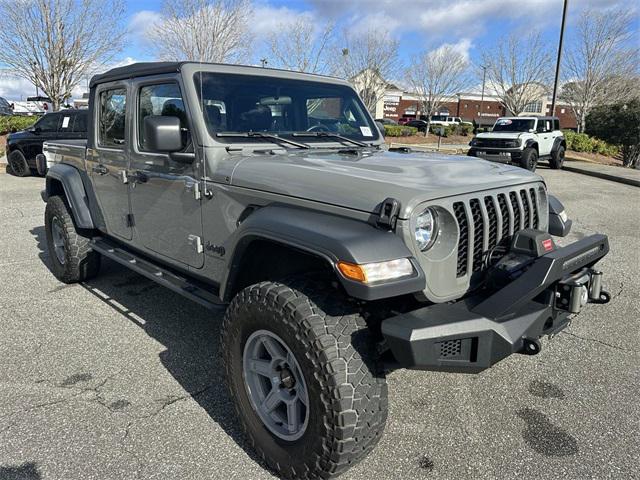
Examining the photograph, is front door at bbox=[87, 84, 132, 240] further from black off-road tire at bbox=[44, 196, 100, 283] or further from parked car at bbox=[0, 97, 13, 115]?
parked car at bbox=[0, 97, 13, 115]

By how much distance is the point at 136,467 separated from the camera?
242 cm

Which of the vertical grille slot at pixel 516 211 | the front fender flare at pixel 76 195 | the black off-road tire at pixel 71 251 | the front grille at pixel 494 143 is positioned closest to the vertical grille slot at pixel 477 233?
the vertical grille slot at pixel 516 211

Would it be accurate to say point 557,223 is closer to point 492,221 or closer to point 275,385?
point 492,221

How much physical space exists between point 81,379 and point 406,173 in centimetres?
245

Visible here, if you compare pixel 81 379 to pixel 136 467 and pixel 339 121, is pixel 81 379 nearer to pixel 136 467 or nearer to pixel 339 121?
pixel 136 467

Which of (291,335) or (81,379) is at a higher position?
(291,335)

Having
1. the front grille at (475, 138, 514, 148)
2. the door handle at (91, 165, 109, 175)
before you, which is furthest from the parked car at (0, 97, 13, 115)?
the door handle at (91, 165, 109, 175)

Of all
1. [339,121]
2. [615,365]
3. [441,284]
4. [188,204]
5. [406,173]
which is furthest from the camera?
[339,121]

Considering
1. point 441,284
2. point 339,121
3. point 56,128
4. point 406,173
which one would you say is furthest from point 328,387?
point 56,128

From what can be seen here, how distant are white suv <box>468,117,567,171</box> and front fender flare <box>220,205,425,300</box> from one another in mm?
14627

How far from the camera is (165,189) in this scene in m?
3.35

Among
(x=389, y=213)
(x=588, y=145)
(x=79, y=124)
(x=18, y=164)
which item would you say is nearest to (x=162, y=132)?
(x=389, y=213)

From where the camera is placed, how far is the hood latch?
210 cm

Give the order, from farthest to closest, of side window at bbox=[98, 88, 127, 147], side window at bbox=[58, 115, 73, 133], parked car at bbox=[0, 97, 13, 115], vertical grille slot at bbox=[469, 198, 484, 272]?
parked car at bbox=[0, 97, 13, 115] → side window at bbox=[58, 115, 73, 133] → side window at bbox=[98, 88, 127, 147] → vertical grille slot at bbox=[469, 198, 484, 272]
